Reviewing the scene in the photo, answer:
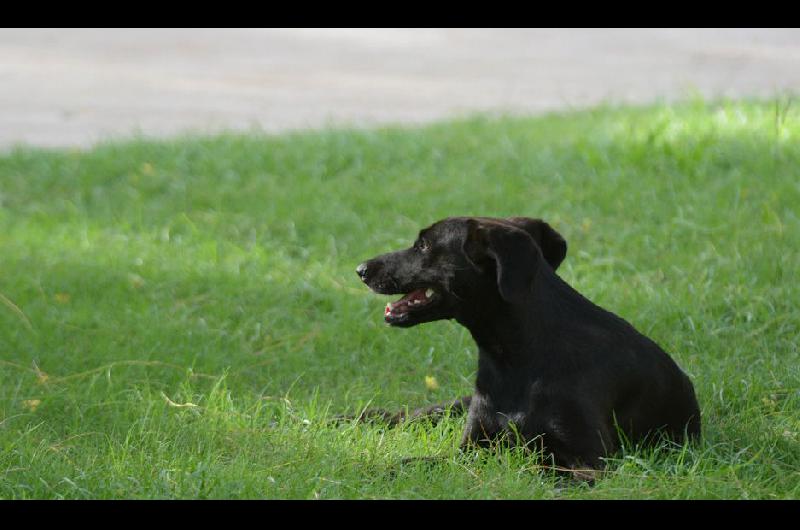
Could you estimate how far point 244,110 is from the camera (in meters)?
11.7

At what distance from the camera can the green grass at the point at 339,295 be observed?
4773mm

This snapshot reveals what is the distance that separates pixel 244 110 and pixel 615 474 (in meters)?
7.71

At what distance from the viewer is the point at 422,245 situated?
504 cm

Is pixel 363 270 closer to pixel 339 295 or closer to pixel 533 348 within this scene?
pixel 533 348

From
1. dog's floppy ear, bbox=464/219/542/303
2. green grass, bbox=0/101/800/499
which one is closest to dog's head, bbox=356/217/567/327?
dog's floppy ear, bbox=464/219/542/303

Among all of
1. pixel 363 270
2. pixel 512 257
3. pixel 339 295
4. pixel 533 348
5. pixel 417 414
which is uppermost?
pixel 512 257

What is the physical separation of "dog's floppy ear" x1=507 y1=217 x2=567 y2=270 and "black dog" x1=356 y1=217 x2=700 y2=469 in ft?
0.13

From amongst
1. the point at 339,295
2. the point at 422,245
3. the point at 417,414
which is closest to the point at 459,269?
the point at 422,245

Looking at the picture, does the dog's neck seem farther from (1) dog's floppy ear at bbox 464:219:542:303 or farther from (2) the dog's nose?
(2) the dog's nose

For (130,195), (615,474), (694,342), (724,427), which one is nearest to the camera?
(615,474)

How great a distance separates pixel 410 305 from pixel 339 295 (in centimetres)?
204

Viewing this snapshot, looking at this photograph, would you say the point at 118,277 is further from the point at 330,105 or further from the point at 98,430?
the point at 330,105

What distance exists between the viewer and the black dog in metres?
4.73
